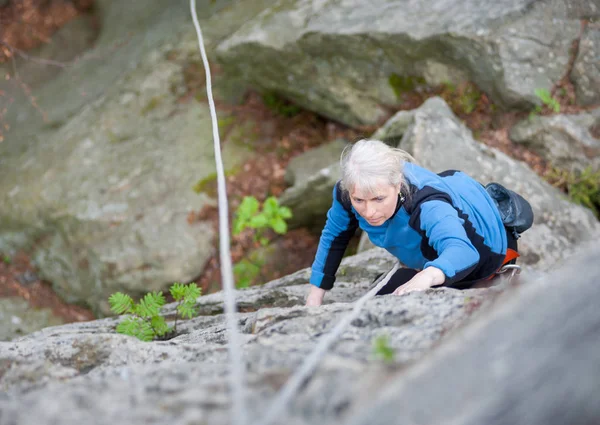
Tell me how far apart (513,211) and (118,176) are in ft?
20.0

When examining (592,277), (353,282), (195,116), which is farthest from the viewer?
(195,116)

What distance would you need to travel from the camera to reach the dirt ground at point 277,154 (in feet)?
20.5

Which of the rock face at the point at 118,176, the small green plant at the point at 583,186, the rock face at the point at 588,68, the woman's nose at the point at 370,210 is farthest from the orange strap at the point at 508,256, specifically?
the rock face at the point at 118,176

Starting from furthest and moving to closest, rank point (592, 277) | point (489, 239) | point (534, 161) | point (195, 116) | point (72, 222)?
point (195, 116) < point (72, 222) < point (534, 161) < point (489, 239) < point (592, 277)

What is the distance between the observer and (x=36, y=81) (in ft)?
32.4

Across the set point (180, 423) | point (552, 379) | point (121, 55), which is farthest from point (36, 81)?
point (552, 379)

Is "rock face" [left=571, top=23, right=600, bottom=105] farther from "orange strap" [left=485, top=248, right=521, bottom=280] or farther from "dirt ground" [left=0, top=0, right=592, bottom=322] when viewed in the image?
"orange strap" [left=485, top=248, right=521, bottom=280]

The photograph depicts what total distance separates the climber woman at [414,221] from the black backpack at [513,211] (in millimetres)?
72

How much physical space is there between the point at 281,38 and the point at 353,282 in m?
4.02

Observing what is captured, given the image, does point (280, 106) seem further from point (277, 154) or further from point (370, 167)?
point (370, 167)

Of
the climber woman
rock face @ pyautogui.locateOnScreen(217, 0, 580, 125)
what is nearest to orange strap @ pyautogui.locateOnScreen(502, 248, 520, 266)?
the climber woman

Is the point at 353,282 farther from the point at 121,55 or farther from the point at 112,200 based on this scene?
the point at 121,55

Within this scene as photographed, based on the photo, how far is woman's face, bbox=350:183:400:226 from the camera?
9.84ft

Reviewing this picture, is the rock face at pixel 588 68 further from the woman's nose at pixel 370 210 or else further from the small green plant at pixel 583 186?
the woman's nose at pixel 370 210
